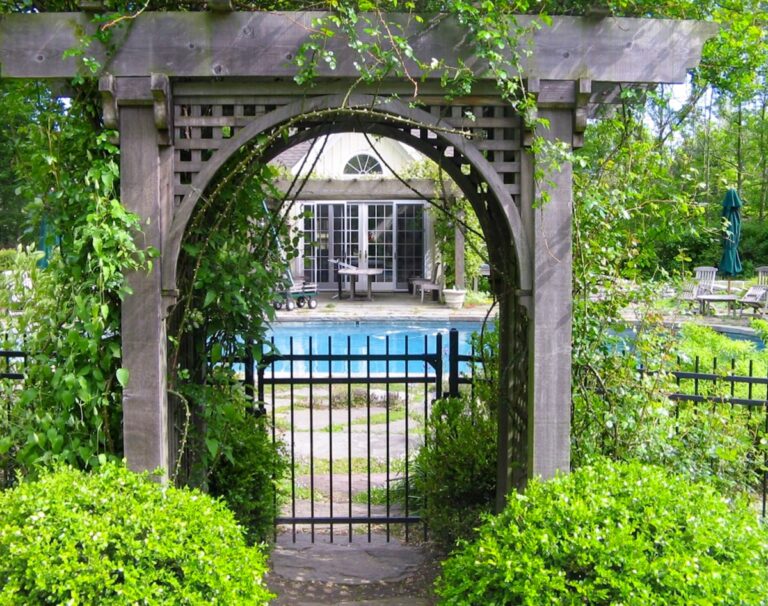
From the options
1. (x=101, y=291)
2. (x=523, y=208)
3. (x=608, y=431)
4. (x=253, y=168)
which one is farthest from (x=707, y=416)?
(x=101, y=291)

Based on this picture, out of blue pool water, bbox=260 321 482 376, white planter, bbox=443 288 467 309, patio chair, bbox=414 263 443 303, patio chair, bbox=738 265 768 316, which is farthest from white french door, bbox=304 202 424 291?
patio chair, bbox=738 265 768 316

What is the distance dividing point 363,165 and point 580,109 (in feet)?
Answer: 55.1

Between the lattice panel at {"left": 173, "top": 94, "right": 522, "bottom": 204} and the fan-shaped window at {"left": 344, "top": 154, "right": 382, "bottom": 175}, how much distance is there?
1635 cm

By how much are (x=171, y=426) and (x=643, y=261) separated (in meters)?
2.55

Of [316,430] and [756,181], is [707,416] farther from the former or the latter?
[756,181]

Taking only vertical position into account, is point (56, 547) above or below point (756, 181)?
below

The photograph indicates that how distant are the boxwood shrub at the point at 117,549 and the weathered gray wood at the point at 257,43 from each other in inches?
66.1

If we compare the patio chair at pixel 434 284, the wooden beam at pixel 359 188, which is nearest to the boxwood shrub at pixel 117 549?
the wooden beam at pixel 359 188

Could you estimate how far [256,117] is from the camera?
10.6 feet

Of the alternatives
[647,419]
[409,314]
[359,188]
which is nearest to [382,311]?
[409,314]

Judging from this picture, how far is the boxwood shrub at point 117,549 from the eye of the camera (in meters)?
2.42

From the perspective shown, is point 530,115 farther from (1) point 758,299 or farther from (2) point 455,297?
(1) point 758,299

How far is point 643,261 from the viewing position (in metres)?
4.08

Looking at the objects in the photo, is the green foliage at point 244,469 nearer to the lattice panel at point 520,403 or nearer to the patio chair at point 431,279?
the lattice panel at point 520,403
